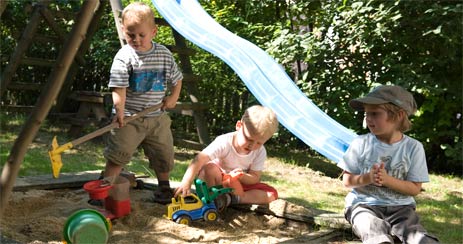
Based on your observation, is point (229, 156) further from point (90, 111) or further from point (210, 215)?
point (90, 111)

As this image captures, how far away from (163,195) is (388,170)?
55.2 inches

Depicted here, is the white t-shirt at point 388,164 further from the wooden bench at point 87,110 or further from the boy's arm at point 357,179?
the wooden bench at point 87,110

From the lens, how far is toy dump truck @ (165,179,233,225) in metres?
3.17

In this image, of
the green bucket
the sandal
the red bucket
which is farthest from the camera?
the sandal

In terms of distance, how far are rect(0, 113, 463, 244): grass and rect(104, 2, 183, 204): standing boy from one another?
4.09 ft

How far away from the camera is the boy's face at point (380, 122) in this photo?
2762 millimetres

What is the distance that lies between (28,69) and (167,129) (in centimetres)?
537

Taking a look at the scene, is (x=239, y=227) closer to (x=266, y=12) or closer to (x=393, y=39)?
(x=393, y=39)

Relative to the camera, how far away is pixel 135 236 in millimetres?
2840

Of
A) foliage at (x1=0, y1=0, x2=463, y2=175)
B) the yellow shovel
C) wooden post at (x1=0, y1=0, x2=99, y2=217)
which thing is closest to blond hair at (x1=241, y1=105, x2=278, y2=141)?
the yellow shovel

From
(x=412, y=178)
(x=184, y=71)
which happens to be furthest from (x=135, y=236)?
(x=184, y=71)

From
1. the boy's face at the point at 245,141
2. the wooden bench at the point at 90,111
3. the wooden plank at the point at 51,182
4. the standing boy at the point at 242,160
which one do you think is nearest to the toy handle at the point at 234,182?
the standing boy at the point at 242,160

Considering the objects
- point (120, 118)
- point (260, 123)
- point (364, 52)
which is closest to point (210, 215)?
point (260, 123)

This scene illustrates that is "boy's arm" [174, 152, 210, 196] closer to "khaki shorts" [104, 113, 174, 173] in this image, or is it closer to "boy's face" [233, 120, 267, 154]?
"boy's face" [233, 120, 267, 154]
